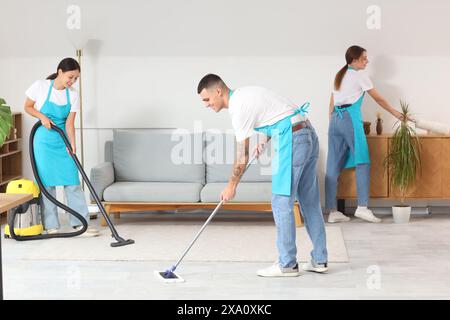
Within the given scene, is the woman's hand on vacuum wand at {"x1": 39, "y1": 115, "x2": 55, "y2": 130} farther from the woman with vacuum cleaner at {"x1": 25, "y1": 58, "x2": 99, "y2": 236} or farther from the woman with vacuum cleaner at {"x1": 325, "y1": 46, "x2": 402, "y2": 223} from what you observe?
the woman with vacuum cleaner at {"x1": 325, "y1": 46, "x2": 402, "y2": 223}

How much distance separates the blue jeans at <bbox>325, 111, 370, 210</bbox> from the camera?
7039 millimetres

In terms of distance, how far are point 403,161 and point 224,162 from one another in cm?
149

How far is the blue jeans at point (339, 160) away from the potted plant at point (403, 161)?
0.74ft

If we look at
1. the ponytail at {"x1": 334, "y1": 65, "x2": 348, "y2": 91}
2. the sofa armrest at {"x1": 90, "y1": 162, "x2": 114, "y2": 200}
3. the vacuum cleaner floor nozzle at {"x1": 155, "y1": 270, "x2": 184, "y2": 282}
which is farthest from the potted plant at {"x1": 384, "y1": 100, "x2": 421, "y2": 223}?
the vacuum cleaner floor nozzle at {"x1": 155, "y1": 270, "x2": 184, "y2": 282}

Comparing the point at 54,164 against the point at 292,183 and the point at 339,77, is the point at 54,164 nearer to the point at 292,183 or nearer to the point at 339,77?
the point at 292,183

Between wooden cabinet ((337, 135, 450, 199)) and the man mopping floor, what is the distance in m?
2.18

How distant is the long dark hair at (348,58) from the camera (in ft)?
22.8

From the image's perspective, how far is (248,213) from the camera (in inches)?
300

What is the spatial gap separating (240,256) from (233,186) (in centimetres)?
94

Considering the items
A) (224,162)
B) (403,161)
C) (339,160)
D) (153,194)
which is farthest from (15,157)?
(403,161)

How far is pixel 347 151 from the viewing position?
7.15 m

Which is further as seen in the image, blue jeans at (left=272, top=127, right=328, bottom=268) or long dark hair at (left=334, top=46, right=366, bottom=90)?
long dark hair at (left=334, top=46, right=366, bottom=90)

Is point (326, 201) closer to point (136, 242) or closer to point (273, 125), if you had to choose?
point (136, 242)
